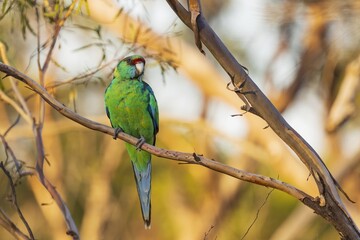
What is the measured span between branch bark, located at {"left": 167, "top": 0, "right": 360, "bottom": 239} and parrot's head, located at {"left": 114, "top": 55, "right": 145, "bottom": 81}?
1514mm

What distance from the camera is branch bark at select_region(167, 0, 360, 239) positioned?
2.74m

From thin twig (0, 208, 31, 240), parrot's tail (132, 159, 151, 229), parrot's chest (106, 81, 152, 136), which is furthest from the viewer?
parrot's chest (106, 81, 152, 136)

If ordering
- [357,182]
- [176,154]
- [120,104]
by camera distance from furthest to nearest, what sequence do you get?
[357,182] < [120,104] < [176,154]

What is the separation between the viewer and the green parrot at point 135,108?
4195mm

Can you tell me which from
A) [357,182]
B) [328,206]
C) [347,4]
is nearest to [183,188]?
[357,182]

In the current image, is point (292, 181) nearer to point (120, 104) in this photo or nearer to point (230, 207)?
point (230, 207)

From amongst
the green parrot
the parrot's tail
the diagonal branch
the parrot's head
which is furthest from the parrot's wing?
the diagonal branch

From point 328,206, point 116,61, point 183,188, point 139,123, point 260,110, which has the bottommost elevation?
point 328,206

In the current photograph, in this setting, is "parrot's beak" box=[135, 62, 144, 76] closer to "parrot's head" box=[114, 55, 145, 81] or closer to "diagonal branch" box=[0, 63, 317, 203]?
"parrot's head" box=[114, 55, 145, 81]

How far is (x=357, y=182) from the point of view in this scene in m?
7.35

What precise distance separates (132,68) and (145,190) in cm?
70

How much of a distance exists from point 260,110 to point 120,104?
1.51 metres

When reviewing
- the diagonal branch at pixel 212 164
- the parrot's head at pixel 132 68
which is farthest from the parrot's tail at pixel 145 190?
the diagonal branch at pixel 212 164

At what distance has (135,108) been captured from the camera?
166 inches
